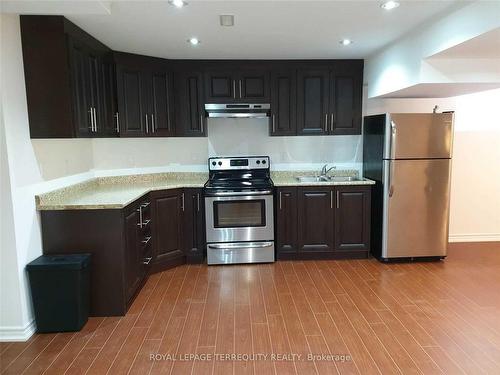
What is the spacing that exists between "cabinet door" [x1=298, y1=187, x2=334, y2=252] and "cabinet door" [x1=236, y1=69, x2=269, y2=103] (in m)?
1.24

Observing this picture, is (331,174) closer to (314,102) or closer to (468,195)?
(314,102)

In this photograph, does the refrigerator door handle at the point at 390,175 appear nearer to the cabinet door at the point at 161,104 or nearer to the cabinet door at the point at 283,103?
the cabinet door at the point at 283,103

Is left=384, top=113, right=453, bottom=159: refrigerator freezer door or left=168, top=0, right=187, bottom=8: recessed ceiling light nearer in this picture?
left=168, top=0, right=187, bottom=8: recessed ceiling light

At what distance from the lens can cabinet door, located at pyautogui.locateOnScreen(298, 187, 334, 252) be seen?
4125 millimetres

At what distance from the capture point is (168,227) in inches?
156

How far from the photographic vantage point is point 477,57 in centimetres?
317

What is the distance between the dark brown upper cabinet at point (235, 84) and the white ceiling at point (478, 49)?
1.92 meters

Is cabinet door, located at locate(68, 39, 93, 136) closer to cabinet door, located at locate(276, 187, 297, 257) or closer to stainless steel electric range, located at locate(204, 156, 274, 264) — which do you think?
stainless steel electric range, located at locate(204, 156, 274, 264)

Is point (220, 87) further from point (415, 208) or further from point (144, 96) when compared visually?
point (415, 208)

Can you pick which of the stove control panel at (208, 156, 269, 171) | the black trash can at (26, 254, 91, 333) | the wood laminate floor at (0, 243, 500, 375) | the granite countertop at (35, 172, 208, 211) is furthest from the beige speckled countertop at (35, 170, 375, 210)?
the wood laminate floor at (0, 243, 500, 375)

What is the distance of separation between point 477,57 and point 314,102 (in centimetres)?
174

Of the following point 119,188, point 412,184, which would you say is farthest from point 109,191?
point 412,184

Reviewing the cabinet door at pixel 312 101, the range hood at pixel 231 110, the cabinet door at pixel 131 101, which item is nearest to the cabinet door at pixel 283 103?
the cabinet door at pixel 312 101

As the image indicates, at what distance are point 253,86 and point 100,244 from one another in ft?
8.35
